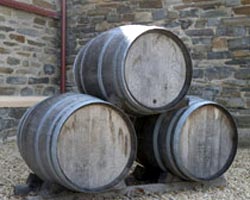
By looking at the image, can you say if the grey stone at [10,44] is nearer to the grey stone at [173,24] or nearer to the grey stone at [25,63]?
the grey stone at [25,63]

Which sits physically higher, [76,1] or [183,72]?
[76,1]

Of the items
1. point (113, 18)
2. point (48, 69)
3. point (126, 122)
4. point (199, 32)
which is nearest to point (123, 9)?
point (113, 18)

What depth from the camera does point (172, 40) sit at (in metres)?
2.88

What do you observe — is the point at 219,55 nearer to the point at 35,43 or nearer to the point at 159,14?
the point at 159,14

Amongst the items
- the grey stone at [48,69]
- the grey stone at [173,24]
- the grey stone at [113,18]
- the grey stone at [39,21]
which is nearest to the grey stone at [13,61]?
the grey stone at [48,69]

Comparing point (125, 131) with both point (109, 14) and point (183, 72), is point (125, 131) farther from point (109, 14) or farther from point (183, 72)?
point (109, 14)

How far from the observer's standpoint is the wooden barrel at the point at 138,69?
2.71 m

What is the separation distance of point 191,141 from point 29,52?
3.78 meters

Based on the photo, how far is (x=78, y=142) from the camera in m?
2.54

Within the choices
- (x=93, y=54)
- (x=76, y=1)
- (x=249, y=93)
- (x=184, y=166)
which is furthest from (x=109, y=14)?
(x=184, y=166)

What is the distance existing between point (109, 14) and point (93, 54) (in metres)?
3.39

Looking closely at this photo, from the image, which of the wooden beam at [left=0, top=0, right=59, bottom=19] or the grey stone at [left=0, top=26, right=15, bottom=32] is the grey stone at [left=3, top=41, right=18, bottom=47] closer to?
the grey stone at [left=0, top=26, right=15, bottom=32]

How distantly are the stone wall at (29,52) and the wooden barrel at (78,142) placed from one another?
3218 mm

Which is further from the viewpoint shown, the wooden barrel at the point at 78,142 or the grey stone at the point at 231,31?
the grey stone at the point at 231,31
